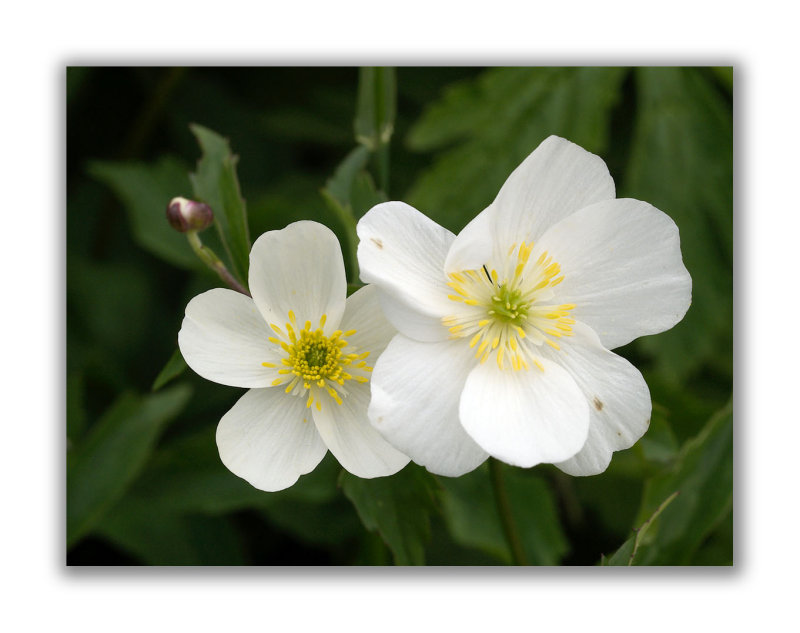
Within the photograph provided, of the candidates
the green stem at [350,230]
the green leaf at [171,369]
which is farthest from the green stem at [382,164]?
the green leaf at [171,369]

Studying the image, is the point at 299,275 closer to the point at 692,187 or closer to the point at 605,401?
the point at 605,401

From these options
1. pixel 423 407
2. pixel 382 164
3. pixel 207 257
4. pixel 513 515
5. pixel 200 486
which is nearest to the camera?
pixel 423 407

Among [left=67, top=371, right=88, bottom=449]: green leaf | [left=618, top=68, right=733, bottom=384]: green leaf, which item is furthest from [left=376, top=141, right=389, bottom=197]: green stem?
[left=67, top=371, right=88, bottom=449]: green leaf

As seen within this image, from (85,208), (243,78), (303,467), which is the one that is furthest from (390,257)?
(85,208)

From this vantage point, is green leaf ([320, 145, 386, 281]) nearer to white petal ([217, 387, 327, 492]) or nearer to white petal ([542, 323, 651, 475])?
white petal ([217, 387, 327, 492])

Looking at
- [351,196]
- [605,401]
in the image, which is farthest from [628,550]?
[351,196]

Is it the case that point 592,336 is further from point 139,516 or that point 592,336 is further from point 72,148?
point 72,148
